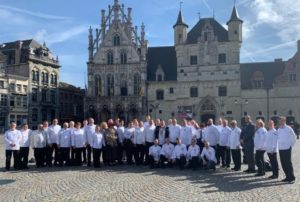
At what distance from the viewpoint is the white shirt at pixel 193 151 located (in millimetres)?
15852

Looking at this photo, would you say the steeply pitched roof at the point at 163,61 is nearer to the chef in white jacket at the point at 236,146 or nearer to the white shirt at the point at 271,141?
the chef in white jacket at the point at 236,146

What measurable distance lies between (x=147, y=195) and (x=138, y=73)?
Answer: 42406mm

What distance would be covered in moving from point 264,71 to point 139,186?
1773 inches

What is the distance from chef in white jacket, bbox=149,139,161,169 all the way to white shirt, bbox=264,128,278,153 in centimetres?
485

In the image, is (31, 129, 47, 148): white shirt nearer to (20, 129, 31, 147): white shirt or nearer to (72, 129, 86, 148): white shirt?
(20, 129, 31, 147): white shirt

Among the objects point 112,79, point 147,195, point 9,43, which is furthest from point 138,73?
point 147,195

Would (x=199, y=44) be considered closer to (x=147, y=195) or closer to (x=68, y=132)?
(x=68, y=132)

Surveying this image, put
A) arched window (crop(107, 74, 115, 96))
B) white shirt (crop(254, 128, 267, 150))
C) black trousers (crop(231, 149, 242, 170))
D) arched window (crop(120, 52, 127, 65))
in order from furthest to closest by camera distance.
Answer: arched window (crop(107, 74, 115, 96)) < arched window (crop(120, 52, 127, 65)) < black trousers (crop(231, 149, 242, 170)) < white shirt (crop(254, 128, 267, 150))

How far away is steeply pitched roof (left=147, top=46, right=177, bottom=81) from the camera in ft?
175

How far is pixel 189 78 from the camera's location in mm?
51406

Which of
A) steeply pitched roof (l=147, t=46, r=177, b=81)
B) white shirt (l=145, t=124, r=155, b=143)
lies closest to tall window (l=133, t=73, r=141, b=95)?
steeply pitched roof (l=147, t=46, r=177, b=81)

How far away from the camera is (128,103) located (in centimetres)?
5169

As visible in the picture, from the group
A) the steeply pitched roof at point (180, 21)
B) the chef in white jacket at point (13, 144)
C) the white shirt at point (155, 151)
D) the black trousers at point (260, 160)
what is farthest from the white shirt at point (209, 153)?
the steeply pitched roof at point (180, 21)

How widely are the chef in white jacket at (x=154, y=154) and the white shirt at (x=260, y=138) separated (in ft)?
14.2
